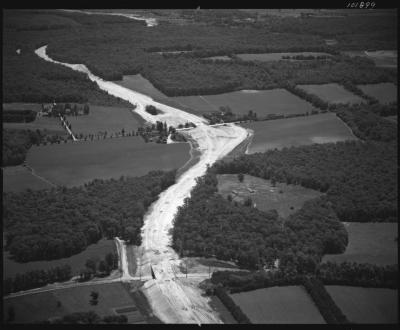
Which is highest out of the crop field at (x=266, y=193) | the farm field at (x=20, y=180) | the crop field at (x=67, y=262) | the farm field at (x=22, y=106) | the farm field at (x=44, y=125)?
the farm field at (x=22, y=106)

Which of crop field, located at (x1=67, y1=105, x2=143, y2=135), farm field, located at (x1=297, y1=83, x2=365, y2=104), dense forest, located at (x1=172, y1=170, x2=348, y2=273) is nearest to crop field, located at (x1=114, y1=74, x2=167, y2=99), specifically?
crop field, located at (x1=67, y1=105, x2=143, y2=135)

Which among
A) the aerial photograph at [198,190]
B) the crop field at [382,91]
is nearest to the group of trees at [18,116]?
the aerial photograph at [198,190]

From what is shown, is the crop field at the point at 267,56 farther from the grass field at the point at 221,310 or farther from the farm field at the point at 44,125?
the grass field at the point at 221,310

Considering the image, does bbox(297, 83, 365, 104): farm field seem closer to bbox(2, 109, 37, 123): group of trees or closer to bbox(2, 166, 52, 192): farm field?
bbox(2, 109, 37, 123): group of trees

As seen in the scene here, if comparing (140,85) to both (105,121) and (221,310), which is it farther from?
(221,310)

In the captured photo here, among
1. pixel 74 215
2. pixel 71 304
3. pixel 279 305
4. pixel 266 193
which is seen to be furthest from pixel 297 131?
pixel 71 304
